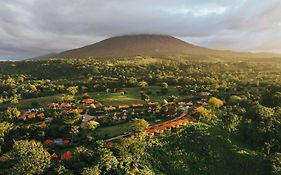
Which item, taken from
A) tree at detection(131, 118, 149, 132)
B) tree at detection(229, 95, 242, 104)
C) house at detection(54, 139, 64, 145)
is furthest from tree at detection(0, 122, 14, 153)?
tree at detection(229, 95, 242, 104)

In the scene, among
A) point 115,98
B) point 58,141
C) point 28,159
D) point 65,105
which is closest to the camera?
point 28,159

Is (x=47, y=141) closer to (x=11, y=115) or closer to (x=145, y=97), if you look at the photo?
(x=11, y=115)

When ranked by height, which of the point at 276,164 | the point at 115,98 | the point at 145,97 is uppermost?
the point at 145,97

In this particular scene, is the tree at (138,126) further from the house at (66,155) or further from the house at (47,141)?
the house at (47,141)

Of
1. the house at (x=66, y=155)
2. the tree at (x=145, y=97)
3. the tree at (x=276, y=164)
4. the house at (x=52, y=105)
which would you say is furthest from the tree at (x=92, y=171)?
the tree at (x=145, y=97)

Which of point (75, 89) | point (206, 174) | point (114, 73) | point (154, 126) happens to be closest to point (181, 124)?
point (154, 126)

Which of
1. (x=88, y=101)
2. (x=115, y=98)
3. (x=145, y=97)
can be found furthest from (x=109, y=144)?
(x=145, y=97)

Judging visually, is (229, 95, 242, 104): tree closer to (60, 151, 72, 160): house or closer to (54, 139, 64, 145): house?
(54, 139, 64, 145): house

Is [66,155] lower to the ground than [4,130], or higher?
lower

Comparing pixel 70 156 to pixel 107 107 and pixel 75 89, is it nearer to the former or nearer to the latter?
pixel 107 107
